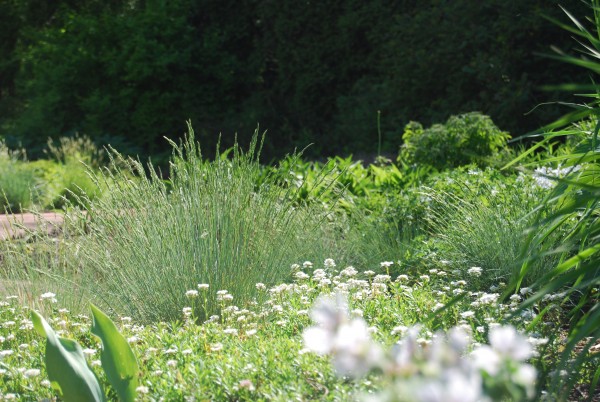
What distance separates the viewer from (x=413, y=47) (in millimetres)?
11930

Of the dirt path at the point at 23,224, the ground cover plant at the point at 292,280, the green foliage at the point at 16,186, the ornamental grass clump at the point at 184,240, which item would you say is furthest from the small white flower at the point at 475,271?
the green foliage at the point at 16,186

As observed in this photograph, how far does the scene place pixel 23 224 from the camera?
4852 millimetres

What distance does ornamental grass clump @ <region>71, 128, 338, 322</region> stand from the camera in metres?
3.97

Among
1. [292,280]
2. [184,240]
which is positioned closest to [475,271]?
[292,280]

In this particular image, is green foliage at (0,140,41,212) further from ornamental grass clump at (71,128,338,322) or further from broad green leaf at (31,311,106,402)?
broad green leaf at (31,311,106,402)

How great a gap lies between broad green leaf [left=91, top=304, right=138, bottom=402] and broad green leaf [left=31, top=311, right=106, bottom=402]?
0.22ft

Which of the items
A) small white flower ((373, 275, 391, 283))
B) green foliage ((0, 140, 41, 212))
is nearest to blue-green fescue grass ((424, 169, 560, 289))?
small white flower ((373, 275, 391, 283))

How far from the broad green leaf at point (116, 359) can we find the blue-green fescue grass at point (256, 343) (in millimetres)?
61

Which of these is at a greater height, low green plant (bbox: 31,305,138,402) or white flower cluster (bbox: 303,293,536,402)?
white flower cluster (bbox: 303,293,536,402)

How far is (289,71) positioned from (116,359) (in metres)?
12.1

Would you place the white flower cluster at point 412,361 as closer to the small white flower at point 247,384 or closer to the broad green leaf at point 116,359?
the small white flower at point 247,384

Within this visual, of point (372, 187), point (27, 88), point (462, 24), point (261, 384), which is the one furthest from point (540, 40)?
point (27, 88)

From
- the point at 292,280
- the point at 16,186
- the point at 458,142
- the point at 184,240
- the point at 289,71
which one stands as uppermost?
the point at 184,240

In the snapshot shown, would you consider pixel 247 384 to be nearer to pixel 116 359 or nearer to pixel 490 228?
pixel 116 359
